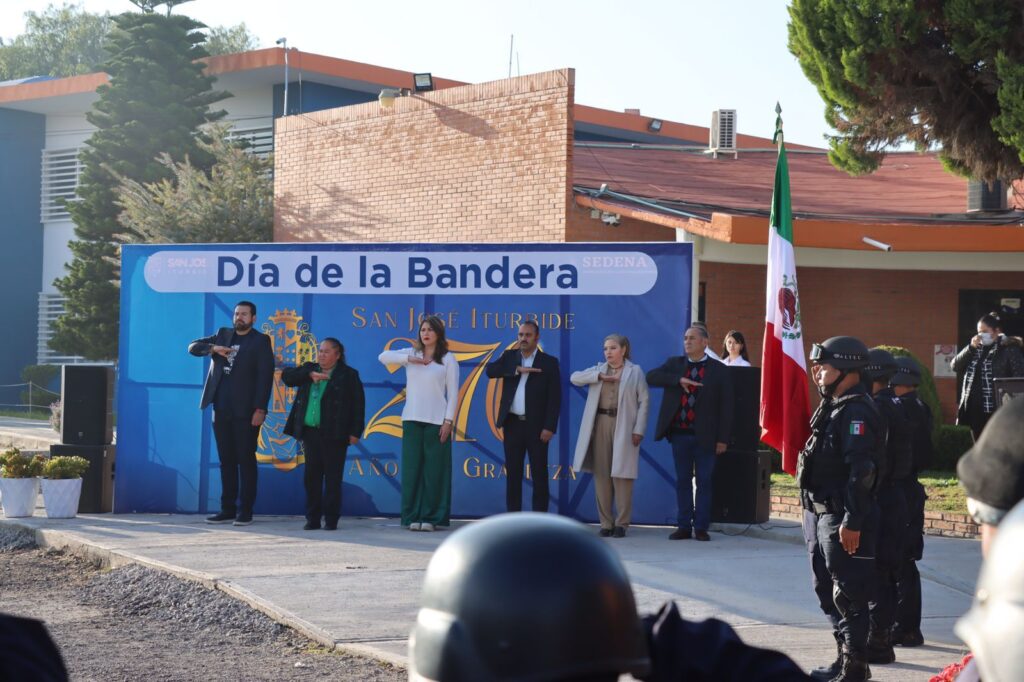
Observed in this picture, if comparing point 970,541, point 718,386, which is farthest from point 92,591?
point 970,541

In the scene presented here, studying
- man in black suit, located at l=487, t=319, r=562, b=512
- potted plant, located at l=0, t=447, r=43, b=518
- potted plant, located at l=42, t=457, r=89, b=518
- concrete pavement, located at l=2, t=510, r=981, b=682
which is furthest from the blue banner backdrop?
potted plant, located at l=0, t=447, r=43, b=518

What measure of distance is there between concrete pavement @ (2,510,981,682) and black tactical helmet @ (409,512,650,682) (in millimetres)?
5186

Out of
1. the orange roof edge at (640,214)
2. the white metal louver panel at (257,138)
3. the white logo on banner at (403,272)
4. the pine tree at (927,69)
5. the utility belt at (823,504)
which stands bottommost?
the utility belt at (823,504)

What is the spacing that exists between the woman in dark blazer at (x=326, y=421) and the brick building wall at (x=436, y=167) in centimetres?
728

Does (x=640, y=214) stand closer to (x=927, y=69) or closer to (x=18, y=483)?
(x=927, y=69)

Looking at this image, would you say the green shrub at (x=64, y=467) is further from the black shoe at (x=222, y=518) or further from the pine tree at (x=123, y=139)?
the pine tree at (x=123, y=139)

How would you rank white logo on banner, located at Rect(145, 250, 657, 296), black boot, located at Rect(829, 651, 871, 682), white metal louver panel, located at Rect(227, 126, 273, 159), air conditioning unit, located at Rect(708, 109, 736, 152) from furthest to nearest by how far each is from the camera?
white metal louver panel, located at Rect(227, 126, 273, 159) → air conditioning unit, located at Rect(708, 109, 736, 152) → white logo on banner, located at Rect(145, 250, 657, 296) → black boot, located at Rect(829, 651, 871, 682)

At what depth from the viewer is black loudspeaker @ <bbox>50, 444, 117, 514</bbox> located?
13.3 m

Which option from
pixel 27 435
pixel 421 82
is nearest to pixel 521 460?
pixel 421 82

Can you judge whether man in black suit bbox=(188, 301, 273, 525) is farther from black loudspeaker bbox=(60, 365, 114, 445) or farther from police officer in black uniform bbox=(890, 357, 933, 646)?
police officer in black uniform bbox=(890, 357, 933, 646)

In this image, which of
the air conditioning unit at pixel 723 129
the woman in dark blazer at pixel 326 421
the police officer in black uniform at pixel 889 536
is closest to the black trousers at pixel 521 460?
the woman in dark blazer at pixel 326 421

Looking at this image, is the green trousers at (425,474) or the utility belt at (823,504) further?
the green trousers at (425,474)

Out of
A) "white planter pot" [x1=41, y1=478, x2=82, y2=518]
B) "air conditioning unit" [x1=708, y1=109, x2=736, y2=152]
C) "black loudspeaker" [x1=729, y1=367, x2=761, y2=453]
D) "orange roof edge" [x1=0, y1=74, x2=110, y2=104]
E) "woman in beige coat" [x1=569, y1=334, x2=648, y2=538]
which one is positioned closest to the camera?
"woman in beige coat" [x1=569, y1=334, x2=648, y2=538]

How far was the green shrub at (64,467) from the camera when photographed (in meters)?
12.7
